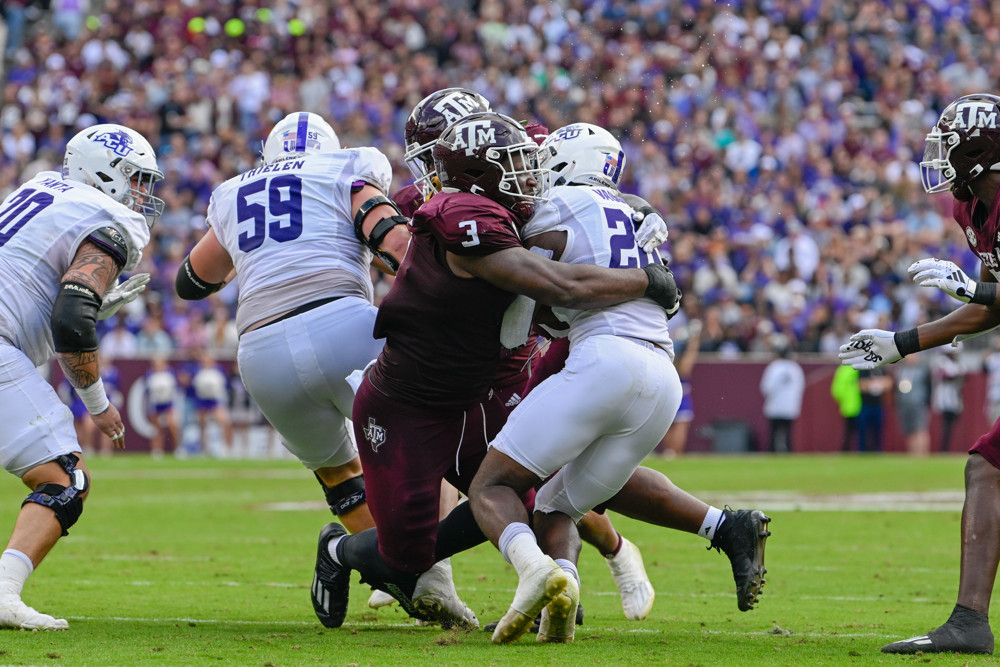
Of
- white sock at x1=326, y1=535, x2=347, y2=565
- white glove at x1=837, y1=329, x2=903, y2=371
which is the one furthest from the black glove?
white sock at x1=326, y1=535, x2=347, y2=565

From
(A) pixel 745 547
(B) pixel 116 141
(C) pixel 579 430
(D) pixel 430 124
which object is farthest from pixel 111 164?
(A) pixel 745 547

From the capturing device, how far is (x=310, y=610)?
19.9 ft

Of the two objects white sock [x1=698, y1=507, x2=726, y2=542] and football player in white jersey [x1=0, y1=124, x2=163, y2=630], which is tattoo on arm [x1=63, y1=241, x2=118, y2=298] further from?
white sock [x1=698, y1=507, x2=726, y2=542]

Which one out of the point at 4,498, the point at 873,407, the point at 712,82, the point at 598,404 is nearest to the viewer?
the point at 598,404

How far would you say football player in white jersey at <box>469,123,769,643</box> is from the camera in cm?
472

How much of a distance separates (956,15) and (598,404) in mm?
20585

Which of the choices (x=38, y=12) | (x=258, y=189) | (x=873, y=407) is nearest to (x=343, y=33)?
(x=38, y=12)

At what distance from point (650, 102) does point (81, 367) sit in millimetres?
15837

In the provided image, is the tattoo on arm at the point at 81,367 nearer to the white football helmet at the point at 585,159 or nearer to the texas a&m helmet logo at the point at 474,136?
the texas a&m helmet logo at the point at 474,136

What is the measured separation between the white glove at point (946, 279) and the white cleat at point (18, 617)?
3.44 meters

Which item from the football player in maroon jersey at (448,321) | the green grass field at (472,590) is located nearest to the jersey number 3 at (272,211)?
the football player in maroon jersey at (448,321)

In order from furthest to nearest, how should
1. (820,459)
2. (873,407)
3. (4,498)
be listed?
(873,407) < (820,459) < (4,498)

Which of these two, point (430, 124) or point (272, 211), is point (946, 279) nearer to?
point (430, 124)

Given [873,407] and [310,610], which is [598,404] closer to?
[310,610]
